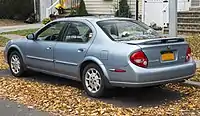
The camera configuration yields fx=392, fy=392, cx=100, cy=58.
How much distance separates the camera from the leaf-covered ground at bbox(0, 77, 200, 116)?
620 cm

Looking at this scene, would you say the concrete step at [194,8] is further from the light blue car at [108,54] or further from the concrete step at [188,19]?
the light blue car at [108,54]

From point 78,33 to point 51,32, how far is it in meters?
0.92

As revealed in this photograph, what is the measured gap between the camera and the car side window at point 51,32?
8086mm

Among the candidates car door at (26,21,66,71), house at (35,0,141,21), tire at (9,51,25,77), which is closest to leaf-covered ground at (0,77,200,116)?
car door at (26,21,66,71)

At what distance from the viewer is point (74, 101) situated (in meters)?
6.84

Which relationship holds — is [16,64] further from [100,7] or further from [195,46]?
[100,7]

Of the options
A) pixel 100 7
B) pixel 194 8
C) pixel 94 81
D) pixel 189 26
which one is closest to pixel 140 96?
pixel 94 81

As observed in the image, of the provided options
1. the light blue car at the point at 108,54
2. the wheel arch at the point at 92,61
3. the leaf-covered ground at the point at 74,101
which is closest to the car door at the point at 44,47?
the light blue car at the point at 108,54

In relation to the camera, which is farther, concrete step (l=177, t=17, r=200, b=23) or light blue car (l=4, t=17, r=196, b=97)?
concrete step (l=177, t=17, r=200, b=23)

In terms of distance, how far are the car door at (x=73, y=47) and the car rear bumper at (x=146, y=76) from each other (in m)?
0.93

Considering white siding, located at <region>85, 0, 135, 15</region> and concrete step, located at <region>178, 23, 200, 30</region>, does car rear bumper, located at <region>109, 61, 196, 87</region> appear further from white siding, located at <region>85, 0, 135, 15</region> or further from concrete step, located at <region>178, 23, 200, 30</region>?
white siding, located at <region>85, 0, 135, 15</region>

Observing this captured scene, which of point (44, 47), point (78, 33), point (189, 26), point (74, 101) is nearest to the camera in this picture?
point (74, 101)

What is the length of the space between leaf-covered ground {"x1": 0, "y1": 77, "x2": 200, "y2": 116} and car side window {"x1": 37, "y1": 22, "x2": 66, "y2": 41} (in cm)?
97

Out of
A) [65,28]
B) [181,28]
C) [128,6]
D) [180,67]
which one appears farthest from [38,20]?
[180,67]
